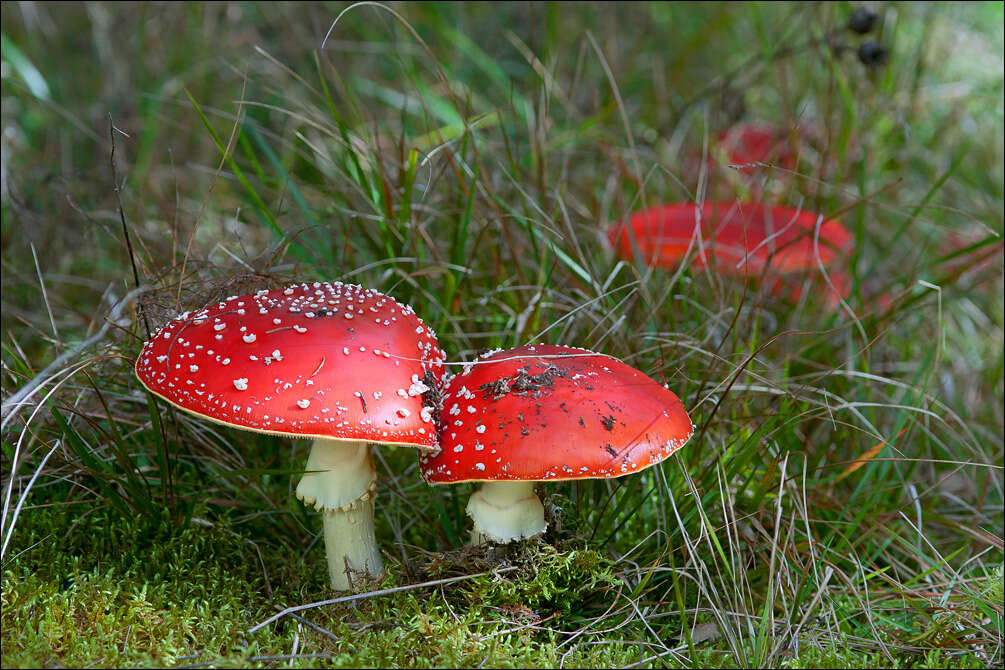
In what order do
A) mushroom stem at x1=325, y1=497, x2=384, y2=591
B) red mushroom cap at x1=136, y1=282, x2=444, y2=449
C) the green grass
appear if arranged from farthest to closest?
mushroom stem at x1=325, y1=497, x2=384, y2=591 → the green grass → red mushroom cap at x1=136, y1=282, x2=444, y2=449

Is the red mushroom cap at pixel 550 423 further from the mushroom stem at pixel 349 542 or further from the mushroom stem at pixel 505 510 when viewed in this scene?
the mushroom stem at pixel 349 542

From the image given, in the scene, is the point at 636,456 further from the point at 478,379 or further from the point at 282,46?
the point at 282,46

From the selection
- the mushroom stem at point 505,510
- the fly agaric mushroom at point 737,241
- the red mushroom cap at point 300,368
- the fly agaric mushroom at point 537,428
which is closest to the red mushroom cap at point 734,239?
the fly agaric mushroom at point 737,241

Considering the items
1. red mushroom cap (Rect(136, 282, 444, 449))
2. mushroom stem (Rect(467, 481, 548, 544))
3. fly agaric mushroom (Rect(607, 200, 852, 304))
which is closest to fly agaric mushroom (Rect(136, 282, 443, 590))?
red mushroom cap (Rect(136, 282, 444, 449))

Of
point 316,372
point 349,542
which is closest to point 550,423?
point 316,372

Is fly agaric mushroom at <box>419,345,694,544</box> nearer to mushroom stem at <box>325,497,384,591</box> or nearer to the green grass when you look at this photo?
the green grass

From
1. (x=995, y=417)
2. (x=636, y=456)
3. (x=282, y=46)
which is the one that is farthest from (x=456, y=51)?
(x=636, y=456)
